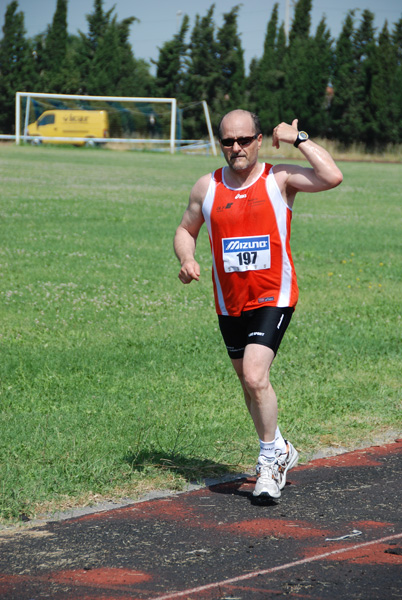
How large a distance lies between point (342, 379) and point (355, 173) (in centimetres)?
3349

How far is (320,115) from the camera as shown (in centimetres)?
5953

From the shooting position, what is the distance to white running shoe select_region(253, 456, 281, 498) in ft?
15.2

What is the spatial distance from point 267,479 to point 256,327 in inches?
34.6

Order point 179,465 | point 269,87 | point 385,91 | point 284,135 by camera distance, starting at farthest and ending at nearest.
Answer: point 269,87
point 385,91
point 179,465
point 284,135

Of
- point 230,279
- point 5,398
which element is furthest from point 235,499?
point 5,398

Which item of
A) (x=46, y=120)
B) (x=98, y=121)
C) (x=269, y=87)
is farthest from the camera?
(x=269, y=87)

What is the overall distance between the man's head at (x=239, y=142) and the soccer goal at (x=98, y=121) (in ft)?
165

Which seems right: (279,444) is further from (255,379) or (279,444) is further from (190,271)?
(190,271)

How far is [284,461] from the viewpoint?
4.93 metres

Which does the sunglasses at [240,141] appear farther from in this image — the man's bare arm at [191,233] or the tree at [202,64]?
the tree at [202,64]

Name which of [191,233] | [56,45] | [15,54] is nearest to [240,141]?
[191,233]

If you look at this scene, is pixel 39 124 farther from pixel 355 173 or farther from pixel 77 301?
pixel 77 301

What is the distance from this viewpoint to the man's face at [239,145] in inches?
183

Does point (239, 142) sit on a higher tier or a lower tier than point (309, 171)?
higher
